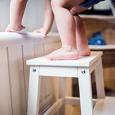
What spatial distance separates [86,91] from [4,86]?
0.26m

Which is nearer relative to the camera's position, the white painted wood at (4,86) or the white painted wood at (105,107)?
the white painted wood at (4,86)

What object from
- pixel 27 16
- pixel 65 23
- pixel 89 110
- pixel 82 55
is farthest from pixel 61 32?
pixel 27 16

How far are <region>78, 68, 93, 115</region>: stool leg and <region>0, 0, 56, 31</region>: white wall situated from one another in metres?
0.59

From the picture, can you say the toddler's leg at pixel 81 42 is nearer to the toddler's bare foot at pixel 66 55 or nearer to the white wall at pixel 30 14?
the toddler's bare foot at pixel 66 55

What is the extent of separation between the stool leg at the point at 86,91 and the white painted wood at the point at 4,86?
0.24 metres

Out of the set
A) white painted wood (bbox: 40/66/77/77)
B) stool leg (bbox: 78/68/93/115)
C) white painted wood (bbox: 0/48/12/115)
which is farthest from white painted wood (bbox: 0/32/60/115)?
stool leg (bbox: 78/68/93/115)

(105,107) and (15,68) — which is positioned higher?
(15,68)

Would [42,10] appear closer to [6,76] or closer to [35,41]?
[35,41]

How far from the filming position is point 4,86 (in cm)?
77

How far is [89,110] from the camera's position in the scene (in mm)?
739

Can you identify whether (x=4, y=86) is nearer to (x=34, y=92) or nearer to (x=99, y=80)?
(x=34, y=92)

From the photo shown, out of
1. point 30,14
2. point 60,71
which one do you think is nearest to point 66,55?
point 60,71

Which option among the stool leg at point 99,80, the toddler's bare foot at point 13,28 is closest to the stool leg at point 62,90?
the stool leg at point 99,80

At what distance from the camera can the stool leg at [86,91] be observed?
2.42 ft
